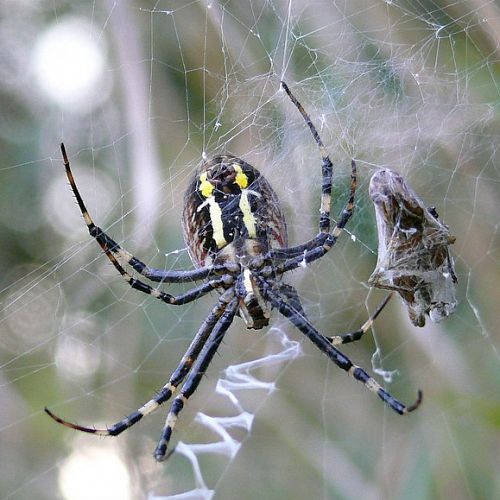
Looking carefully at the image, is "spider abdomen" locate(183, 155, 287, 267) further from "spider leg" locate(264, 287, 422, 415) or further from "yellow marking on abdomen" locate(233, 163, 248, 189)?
"spider leg" locate(264, 287, 422, 415)

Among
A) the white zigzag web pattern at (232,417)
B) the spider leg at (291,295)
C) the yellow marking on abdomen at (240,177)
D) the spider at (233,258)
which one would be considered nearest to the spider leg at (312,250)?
the spider at (233,258)

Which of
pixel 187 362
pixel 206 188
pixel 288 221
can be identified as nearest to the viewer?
pixel 206 188

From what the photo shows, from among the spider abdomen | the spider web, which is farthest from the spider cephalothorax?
the spider web

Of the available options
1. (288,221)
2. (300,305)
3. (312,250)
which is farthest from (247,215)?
(288,221)

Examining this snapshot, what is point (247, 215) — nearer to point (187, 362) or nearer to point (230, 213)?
point (230, 213)

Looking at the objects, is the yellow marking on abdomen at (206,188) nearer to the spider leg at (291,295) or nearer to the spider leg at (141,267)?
the spider leg at (141,267)

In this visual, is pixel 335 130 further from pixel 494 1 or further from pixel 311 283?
pixel 311 283
